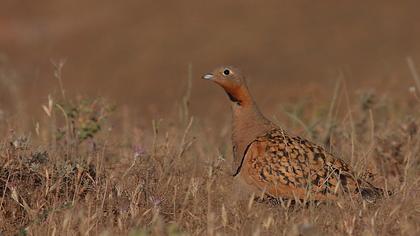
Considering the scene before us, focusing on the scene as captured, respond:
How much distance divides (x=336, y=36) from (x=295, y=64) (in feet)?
7.89

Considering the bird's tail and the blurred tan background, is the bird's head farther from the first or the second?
the blurred tan background

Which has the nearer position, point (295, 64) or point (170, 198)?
point (170, 198)

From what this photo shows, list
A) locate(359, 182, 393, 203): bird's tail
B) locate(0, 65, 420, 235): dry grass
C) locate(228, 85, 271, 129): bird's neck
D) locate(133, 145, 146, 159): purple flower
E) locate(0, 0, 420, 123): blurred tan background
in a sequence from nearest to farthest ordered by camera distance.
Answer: locate(0, 65, 420, 235): dry grass → locate(359, 182, 393, 203): bird's tail → locate(133, 145, 146, 159): purple flower → locate(228, 85, 271, 129): bird's neck → locate(0, 0, 420, 123): blurred tan background

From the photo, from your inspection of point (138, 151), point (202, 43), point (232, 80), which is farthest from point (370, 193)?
point (202, 43)

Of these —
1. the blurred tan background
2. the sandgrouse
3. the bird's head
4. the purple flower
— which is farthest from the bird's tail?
the blurred tan background

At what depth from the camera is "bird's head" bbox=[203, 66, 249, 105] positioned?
5.64 metres

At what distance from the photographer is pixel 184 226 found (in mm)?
4621

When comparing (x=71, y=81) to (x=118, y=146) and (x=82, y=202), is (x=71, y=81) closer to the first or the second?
(x=118, y=146)

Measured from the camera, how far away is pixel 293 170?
506 cm

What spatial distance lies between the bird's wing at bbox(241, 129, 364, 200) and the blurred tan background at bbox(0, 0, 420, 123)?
40.9ft

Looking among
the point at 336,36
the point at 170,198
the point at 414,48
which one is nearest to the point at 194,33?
the point at 336,36

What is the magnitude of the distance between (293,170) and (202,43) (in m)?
20.3

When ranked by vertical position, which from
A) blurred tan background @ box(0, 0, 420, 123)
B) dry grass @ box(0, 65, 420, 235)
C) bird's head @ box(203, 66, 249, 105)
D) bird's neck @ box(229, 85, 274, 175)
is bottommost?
blurred tan background @ box(0, 0, 420, 123)

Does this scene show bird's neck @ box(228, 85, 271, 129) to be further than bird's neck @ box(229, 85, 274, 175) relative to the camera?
Yes
